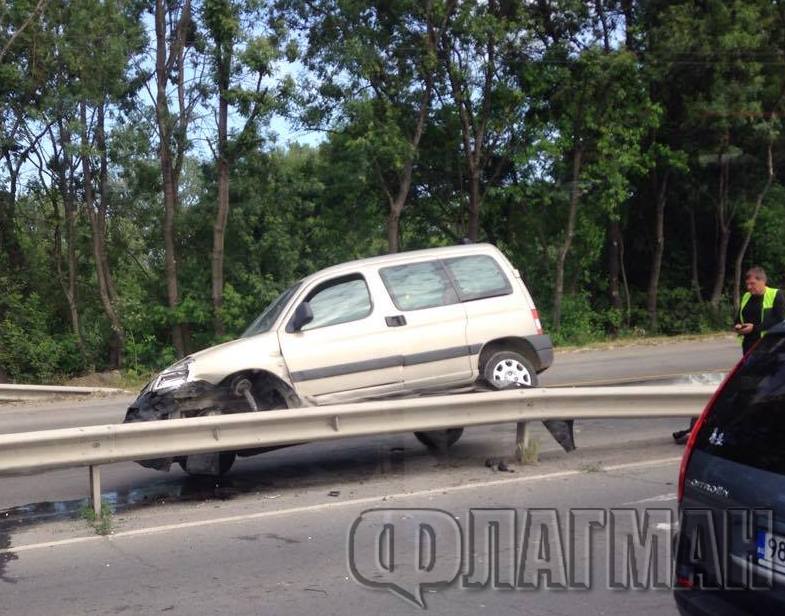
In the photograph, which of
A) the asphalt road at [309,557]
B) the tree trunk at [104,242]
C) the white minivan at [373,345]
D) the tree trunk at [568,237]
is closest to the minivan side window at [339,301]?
the white minivan at [373,345]

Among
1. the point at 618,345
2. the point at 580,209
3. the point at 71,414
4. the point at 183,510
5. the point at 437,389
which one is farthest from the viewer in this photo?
the point at 580,209

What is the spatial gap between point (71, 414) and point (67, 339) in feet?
29.4

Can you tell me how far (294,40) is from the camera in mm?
21469

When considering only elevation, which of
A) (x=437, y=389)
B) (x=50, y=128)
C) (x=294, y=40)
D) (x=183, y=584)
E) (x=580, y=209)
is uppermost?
(x=294, y=40)

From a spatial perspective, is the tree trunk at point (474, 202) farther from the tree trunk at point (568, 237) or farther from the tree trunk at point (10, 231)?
the tree trunk at point (10, 231)

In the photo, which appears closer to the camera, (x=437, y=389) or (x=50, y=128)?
(x=437, y=389)

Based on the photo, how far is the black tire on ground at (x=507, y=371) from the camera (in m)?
9.88

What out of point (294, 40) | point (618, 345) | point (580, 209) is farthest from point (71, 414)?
point (580, 209)

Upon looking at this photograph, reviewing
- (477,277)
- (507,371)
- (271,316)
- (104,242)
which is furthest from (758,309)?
(104,242)

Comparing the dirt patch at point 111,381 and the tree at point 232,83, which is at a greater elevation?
the tree at point 232,83

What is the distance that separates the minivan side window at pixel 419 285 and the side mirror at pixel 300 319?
96 centimetres

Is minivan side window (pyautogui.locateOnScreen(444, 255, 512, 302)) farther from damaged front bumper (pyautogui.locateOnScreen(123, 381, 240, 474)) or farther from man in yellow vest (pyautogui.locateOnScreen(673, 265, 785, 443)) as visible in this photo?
damaged front bumper (pyautogui.locateOnScreen(123, 381, 240, 474))

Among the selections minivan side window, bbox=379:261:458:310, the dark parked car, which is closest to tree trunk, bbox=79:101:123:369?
minivan side window, bbox=379:261:458:310

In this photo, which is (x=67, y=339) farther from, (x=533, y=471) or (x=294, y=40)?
(x=533, y=471)
